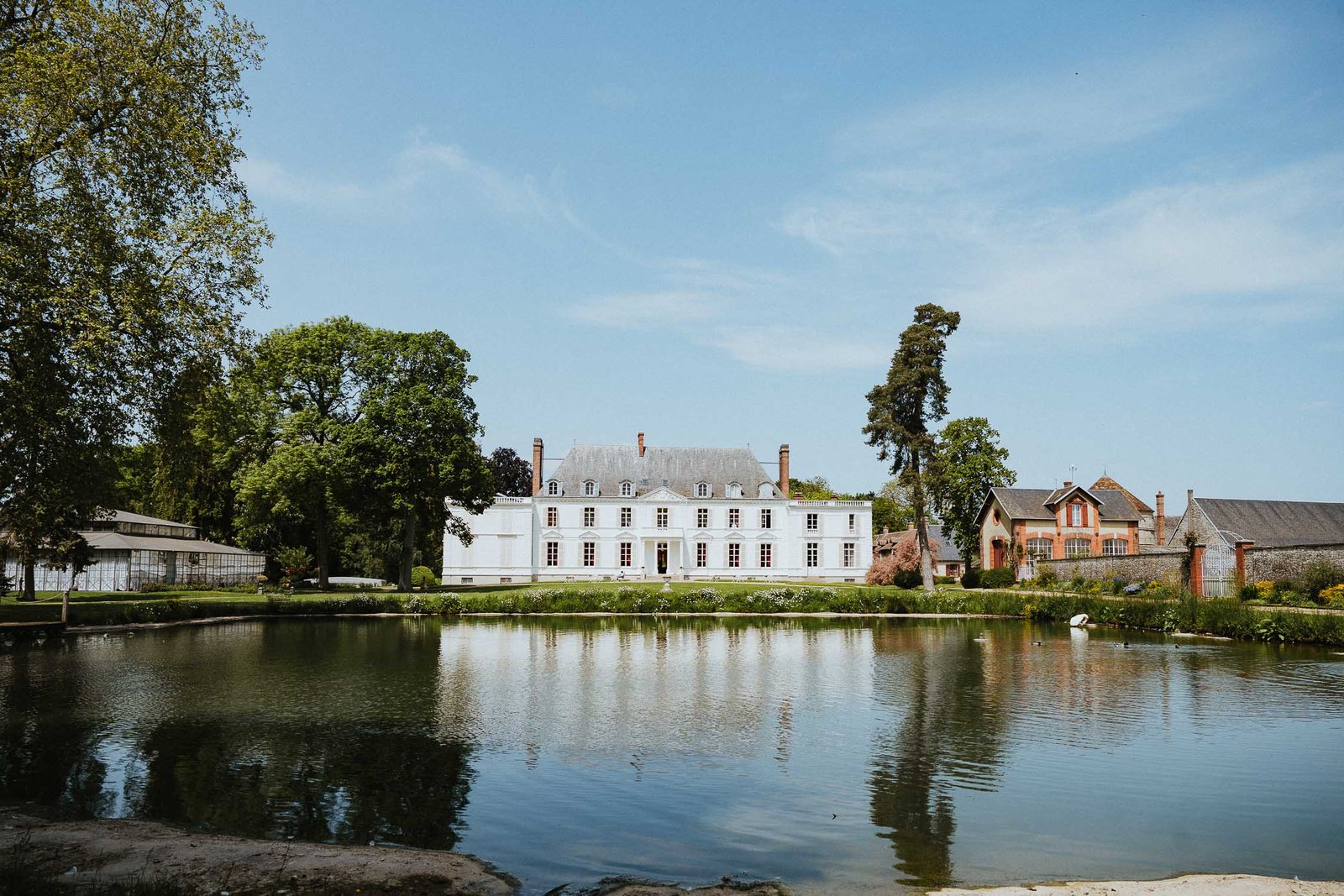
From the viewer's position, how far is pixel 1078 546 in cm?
5262

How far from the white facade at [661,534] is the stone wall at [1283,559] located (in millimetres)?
25365

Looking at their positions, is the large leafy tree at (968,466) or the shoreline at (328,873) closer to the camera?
the shoreline at (328,873)

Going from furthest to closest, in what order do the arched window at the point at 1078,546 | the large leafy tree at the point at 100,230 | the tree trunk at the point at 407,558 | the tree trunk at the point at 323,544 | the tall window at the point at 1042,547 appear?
the arched window at the point at 1078,546
the tall window at the point at 1042,547
the tree trunk at the point at 407,558
the tree trunk at the point at 323,544
the large leafy tree at the point at 100,230

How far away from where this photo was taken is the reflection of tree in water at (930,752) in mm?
8633

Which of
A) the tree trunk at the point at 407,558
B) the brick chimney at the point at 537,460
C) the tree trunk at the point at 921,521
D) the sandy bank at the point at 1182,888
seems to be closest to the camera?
the sandy bank at the point at 1182,888

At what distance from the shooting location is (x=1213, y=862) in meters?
8.23

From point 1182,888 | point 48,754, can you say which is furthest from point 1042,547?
point 48,754

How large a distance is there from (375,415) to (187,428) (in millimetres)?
26809

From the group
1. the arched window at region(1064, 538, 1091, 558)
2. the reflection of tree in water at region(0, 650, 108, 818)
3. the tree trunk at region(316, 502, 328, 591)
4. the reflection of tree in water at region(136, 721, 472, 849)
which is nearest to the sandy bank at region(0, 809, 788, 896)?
the reflection of tree in water at region(136, 721, 472, 849)

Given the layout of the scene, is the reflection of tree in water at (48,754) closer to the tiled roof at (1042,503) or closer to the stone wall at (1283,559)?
the stone wall at (1283,559)

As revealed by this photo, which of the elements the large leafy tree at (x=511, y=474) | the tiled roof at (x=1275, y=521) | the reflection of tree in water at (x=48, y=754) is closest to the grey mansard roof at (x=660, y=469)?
the large leafy tree at (x=511, y=474)

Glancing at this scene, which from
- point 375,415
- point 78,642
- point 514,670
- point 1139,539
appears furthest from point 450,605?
point 1139,539

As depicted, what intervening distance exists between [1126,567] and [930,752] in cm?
3325

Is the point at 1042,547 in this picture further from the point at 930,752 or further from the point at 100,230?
the point at 100,230
